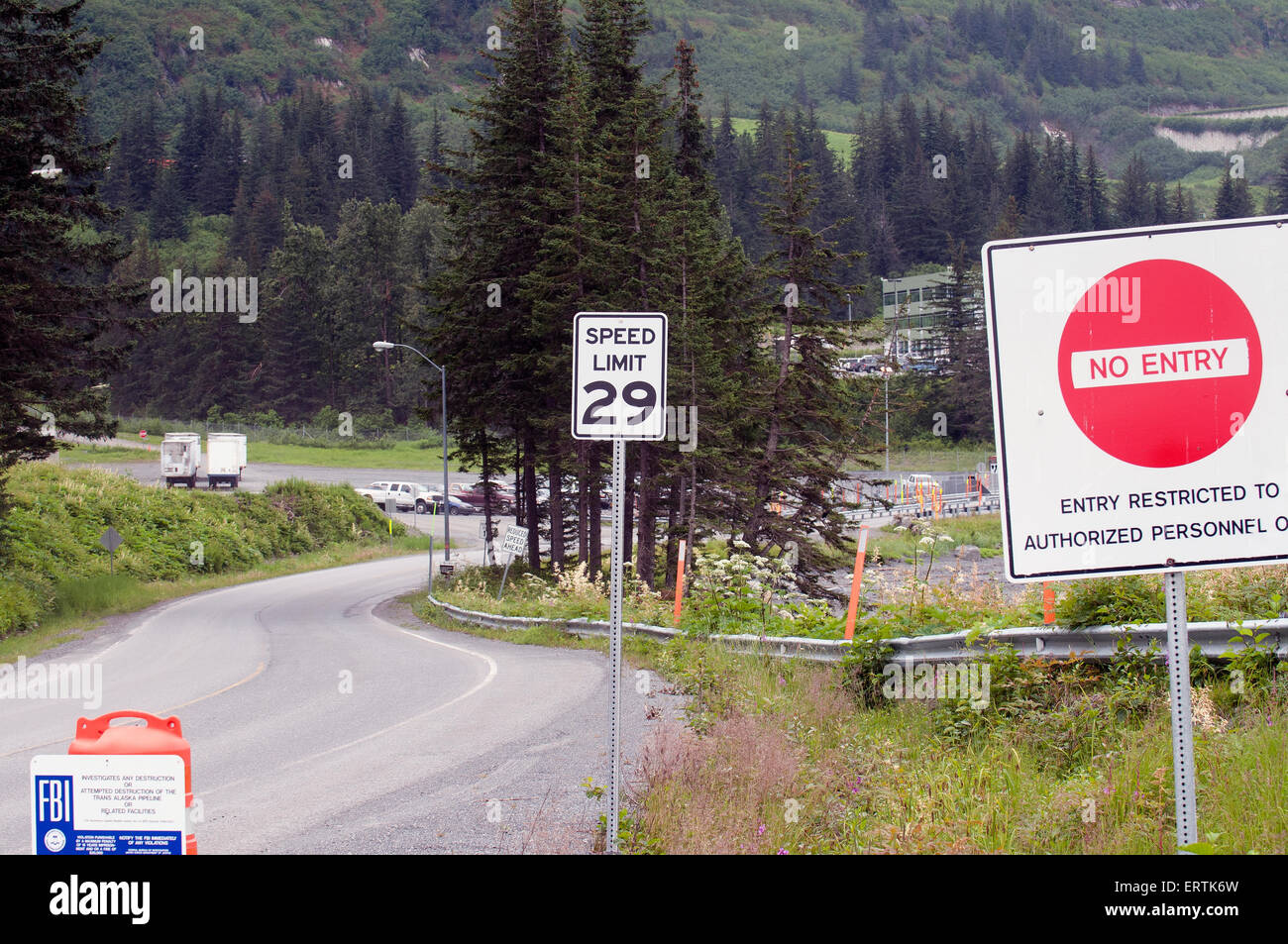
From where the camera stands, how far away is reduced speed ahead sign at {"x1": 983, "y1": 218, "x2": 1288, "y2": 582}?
3.67 meters

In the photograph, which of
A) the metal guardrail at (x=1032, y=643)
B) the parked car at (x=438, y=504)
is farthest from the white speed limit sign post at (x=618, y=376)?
the parked car at (x=438, y=504)

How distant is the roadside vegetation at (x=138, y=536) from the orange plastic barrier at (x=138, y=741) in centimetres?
2495

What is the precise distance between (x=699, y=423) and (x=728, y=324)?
430 cm

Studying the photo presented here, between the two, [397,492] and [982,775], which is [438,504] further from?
[982,775]

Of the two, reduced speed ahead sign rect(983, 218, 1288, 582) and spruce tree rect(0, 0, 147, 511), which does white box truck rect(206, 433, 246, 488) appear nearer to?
spruce tree rect(0, 0, 147, 511)

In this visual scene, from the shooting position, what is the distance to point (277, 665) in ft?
67.6

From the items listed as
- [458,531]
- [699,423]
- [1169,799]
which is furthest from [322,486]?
[1169,799]

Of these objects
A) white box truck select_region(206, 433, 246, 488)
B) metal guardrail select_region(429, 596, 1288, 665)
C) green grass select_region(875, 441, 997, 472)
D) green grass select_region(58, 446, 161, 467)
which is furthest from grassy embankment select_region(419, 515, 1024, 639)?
green grass select_region(875, 441, 997, 472)

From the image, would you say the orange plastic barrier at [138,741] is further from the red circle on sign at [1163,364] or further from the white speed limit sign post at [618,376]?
the red circle on sign at [1163,364]

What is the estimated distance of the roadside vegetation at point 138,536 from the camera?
30.1m

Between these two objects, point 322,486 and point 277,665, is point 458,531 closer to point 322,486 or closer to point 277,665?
point 322,486

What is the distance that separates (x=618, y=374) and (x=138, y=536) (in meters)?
38.8

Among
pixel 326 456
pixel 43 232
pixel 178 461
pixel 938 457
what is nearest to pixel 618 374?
pixel 43 232

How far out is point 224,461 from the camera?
199 ft
